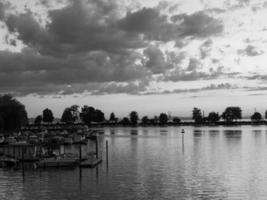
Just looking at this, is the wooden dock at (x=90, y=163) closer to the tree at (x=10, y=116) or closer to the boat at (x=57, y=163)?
the boat at (x=57, y=163)

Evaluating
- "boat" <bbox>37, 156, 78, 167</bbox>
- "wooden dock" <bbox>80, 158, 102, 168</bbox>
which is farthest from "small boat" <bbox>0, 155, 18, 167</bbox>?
"wooden dock" <bbox>80, 158, 102, 168</bbox>

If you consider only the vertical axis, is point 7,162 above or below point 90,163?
above

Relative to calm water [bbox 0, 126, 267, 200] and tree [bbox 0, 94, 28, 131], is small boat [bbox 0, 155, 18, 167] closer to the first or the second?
calm water [bbox 0, 126, 267, 200]

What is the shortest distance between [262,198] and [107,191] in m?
15.3

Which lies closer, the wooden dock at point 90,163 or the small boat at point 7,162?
the wooden dock at point 90,163

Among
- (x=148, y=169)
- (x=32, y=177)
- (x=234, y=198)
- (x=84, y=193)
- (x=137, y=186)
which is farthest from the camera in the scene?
(x=148, y=169)

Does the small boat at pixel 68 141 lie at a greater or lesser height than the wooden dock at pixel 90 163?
greater

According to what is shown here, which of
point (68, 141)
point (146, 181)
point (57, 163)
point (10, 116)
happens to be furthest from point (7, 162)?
point (10, 116)

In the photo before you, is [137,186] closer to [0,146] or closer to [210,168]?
[210,168]

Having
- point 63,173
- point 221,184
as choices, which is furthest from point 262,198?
point 63,173

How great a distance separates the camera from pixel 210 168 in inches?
2534

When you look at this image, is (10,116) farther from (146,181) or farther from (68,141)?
(146,181)

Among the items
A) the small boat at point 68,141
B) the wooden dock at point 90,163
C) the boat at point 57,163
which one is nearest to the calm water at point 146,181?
the wooden dock at point 90,163

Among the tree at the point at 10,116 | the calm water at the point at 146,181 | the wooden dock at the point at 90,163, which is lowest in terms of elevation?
the calm water at the point at 146,181
